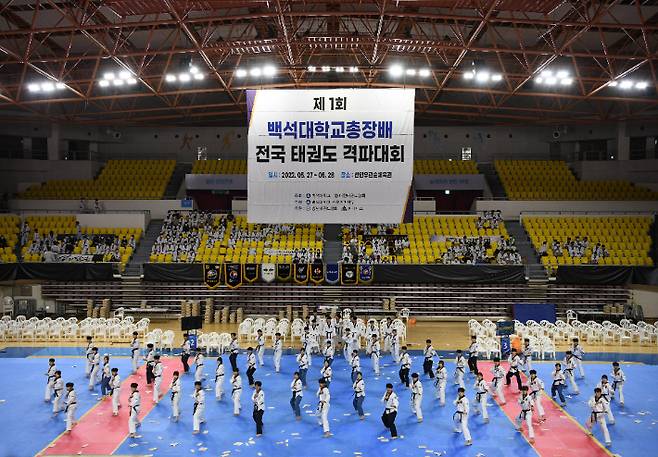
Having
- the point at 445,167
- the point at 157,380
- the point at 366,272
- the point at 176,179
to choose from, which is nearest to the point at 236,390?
the point at 157,380

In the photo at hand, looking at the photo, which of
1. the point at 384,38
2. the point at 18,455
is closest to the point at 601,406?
the point at 18,455

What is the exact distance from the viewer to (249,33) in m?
30.6

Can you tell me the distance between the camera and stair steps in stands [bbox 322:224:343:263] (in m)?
32.6

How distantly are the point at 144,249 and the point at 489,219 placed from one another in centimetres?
1994

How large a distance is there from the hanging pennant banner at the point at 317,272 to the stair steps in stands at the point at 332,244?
1.68 metres

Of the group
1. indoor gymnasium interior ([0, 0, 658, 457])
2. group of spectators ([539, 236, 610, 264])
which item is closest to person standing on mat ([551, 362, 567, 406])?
indoor gymnasium interior ([0, 0, 658, 457])

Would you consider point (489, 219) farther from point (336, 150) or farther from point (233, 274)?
point (336, 150)

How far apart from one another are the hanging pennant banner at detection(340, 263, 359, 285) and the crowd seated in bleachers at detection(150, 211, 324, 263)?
175cm

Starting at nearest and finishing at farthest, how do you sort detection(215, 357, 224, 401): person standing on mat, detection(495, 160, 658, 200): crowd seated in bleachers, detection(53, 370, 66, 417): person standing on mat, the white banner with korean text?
1. detection(53, 370, 66, 417): person standing on mat
2. the white banner with korean text
3. detection(215, 357, 224, 401): person standing on mat
4. detection(495, 160, 658, 200): crowd seated in bleachers

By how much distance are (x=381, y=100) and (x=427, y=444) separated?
965 centimetres

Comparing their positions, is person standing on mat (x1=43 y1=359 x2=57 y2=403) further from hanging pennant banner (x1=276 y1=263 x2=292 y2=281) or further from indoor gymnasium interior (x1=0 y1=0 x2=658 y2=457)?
hanging pennant banner (x1=276 y1=263 x2=292 y2=281)

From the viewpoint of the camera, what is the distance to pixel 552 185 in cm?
3888

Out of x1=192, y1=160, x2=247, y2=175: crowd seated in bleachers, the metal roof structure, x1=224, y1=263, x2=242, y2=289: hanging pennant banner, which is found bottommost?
x1=224, y1=263, x2=242, y2=289: hanging pennant banner

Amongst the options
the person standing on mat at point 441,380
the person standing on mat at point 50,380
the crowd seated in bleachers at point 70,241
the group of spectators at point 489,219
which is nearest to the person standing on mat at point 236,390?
the person standing on mat at point 50,380
